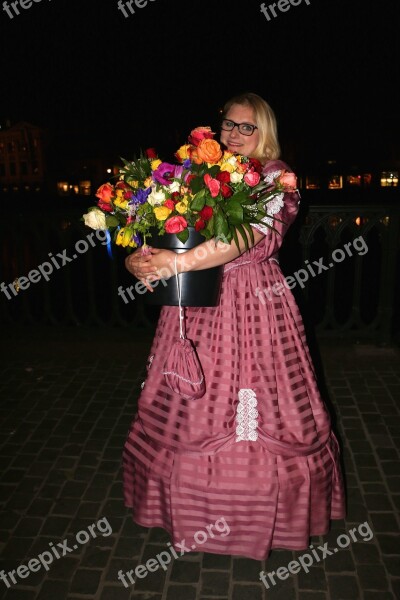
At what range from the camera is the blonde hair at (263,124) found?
2123mm

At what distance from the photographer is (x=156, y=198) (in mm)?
1814

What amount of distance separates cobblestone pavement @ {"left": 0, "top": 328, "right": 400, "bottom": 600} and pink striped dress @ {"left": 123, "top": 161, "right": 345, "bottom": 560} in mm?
177

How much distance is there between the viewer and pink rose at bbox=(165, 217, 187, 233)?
174 cm

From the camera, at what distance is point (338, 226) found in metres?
4.60

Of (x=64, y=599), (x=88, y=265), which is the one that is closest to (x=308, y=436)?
(x=64, y=599)

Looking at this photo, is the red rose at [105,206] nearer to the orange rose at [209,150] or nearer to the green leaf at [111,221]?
the green leaf at [111,221]

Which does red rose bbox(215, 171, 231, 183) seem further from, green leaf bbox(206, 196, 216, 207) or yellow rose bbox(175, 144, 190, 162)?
yellow rose bbox(175, 144, 190, 162)

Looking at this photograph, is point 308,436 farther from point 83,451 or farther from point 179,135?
point 179,135

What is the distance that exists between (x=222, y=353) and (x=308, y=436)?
565 millimetres

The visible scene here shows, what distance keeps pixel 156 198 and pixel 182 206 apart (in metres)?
0.11

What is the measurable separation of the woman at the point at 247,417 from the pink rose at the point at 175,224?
294 mm

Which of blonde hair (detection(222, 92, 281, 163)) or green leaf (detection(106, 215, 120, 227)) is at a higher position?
blonde hair (detection(222, 92, 281, 163))

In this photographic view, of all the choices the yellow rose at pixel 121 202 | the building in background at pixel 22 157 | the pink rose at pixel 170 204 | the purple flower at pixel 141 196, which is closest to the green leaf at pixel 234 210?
the pink rose at pixel 170 204

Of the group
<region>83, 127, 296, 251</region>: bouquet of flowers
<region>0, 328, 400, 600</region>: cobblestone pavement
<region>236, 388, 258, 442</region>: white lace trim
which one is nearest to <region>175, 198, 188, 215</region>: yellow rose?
<region>83, 127, 296, 251</region>: bouquet of flowers
